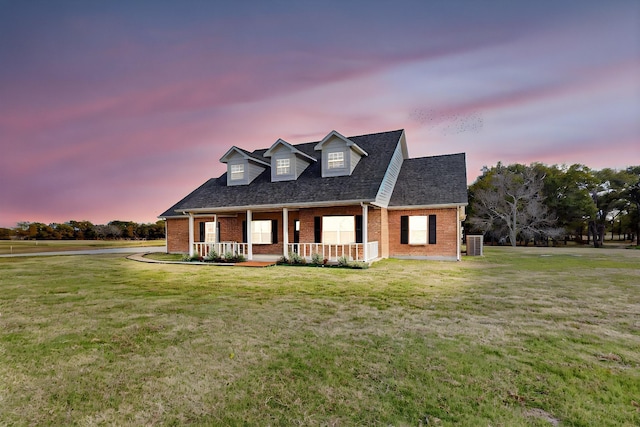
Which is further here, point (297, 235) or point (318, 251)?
point (297, 235)

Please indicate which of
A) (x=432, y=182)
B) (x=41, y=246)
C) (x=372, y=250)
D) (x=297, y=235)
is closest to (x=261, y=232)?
(x=297, y=235)

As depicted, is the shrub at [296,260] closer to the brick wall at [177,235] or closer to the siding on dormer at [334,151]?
the siding on dormer at [334,151]

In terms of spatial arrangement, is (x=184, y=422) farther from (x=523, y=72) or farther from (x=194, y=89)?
(x=523, y=72)

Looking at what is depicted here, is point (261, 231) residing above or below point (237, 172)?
below

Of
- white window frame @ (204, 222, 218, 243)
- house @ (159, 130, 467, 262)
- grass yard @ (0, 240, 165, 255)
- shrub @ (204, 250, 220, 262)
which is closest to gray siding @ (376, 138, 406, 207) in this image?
house @ (159, 130, 467, 262)

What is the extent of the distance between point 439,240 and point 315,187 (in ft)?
26.2

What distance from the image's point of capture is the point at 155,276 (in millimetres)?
11891

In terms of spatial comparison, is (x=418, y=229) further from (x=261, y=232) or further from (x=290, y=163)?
(x=261, y=232)

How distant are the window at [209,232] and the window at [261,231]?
4.01m

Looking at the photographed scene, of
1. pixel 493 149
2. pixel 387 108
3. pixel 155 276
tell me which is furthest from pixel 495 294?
pixel 493 149

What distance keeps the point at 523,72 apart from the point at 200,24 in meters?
16.9

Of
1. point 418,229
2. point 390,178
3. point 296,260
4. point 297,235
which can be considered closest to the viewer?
point 296,260

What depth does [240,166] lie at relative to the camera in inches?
765

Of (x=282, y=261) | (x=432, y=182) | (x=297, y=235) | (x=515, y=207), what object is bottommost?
(x=282, y=261)
